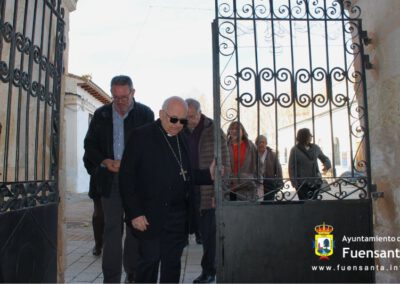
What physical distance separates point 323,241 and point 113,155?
2.16 metres

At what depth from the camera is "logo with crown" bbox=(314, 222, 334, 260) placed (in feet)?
13.0

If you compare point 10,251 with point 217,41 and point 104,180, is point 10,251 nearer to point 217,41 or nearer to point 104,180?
point 104,180

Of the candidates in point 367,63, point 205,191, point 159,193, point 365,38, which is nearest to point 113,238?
point 159,193

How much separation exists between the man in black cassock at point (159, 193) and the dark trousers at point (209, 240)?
108 cm

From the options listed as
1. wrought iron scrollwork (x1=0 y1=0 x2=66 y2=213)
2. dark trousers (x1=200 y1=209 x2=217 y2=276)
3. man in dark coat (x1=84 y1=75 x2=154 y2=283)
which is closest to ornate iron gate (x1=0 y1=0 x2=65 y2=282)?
wrought iron scrollwork (x1=0 y1=0 x2=66 y2=213)

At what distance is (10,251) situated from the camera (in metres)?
3.18

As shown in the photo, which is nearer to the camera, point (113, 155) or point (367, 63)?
point (367, 63)

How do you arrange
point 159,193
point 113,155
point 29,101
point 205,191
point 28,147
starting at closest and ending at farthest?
point 159,193 → point 29,101 → point 28,147 → point 113,155 → point 205,191

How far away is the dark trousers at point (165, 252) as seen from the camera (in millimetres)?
3361

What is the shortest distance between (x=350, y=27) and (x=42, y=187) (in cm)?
317

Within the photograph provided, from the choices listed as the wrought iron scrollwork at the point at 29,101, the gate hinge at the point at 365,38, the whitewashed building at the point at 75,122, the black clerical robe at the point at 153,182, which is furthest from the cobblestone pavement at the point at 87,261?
the whitewashed building at the point at 75,122

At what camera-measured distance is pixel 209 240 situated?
463 cm

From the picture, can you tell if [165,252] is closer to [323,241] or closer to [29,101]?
[323,241]

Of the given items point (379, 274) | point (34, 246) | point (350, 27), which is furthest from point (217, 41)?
point (379, 274)
